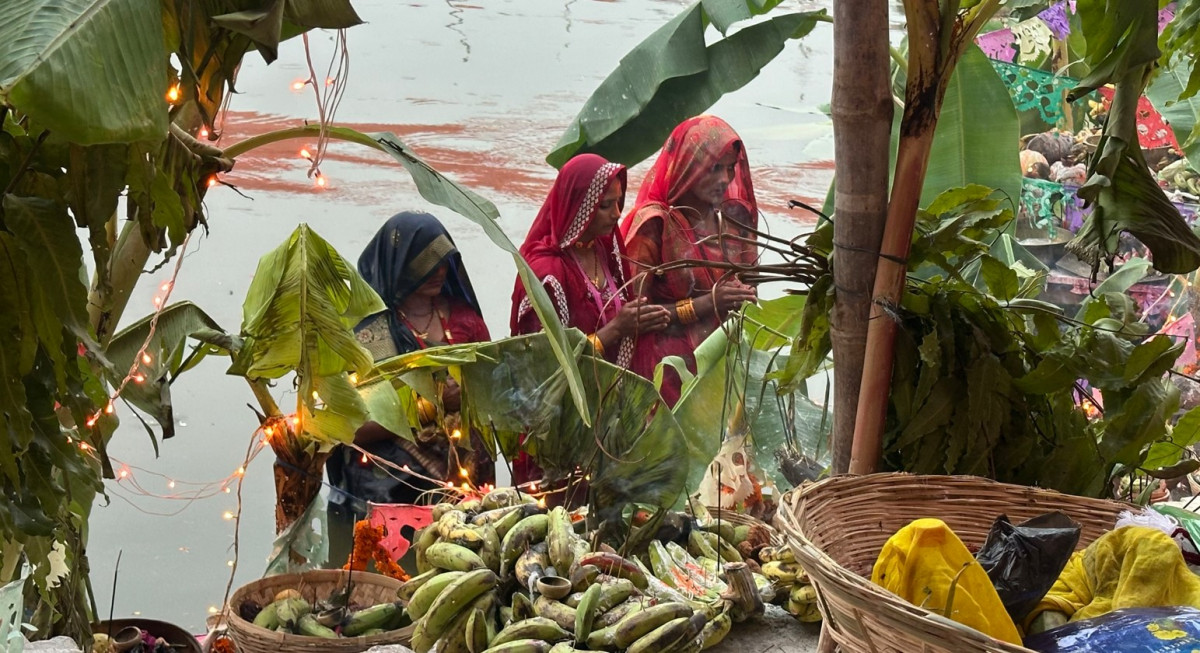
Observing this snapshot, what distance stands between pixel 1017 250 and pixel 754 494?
1794 mm

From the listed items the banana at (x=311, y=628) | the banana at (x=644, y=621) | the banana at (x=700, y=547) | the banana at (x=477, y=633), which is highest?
the banana at (x=644, y=621)

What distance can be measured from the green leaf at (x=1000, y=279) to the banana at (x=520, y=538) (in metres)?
0.66

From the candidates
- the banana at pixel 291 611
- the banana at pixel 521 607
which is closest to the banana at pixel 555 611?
the banana at pixel 521 607

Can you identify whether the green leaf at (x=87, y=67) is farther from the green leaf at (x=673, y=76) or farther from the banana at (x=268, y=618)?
the green leaf at (x=673, y=76)

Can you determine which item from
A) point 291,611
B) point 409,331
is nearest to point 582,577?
point 291,611

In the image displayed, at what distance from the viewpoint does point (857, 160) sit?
123 cm

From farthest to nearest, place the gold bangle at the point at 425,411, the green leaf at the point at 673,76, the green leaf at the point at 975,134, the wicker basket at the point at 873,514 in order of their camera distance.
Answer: the green leaf at the point at 673,76 < the gold bangle at the point at 425,411 < the green leaf at the point at 975,134 < the wicker basket at the point at 873,514

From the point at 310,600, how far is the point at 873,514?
1.12 m

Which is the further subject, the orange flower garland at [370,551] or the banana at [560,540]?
the orange flower garland at [370,551]

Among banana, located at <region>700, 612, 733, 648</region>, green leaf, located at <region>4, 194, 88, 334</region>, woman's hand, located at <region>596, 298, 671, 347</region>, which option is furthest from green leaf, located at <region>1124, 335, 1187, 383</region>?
woman's hand, located at <region>596, 298, 671, 347</region>

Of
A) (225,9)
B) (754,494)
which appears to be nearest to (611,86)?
(754,494)

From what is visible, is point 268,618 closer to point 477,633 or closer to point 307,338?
point 307,338

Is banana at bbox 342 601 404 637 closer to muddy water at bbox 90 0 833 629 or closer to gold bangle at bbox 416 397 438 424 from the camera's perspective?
gold bangle at bbox 416 397 438 424

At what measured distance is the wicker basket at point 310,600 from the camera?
167 cm
